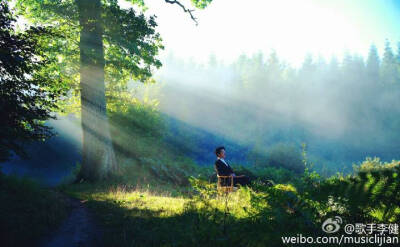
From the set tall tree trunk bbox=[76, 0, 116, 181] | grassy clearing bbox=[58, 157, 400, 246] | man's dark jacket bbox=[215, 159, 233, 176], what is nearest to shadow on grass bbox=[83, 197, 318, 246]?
grassy clearing bbox=[58, 157, 400, 246]

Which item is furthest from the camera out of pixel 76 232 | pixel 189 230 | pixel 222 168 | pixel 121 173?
pixel 121 173

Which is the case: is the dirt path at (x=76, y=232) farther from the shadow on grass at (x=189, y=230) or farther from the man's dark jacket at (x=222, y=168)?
the man's dark jacket at (x=222, y=168)

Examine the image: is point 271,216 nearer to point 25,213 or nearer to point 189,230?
point 189,230

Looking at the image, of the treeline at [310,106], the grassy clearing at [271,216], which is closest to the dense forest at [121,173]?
the grassy clearing at [271,216]

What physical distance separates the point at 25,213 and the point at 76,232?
3.49 ft

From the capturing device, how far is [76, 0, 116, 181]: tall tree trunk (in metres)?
11.4

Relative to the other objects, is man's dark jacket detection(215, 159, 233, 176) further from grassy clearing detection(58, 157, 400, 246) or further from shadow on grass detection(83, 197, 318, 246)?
shadow on grass detection(83, 197, 318, 246)

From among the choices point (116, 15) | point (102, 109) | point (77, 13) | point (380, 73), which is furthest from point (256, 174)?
point (380, 73)

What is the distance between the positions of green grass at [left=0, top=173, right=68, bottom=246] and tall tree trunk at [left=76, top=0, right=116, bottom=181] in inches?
193

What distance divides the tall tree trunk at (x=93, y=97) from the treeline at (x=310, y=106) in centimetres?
5042

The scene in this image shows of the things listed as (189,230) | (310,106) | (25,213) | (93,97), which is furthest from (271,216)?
(310,106)

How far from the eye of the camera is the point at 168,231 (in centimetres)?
454

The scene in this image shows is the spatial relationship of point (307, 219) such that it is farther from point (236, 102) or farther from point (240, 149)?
point (236, 102)

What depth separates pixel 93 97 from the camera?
1184cm
